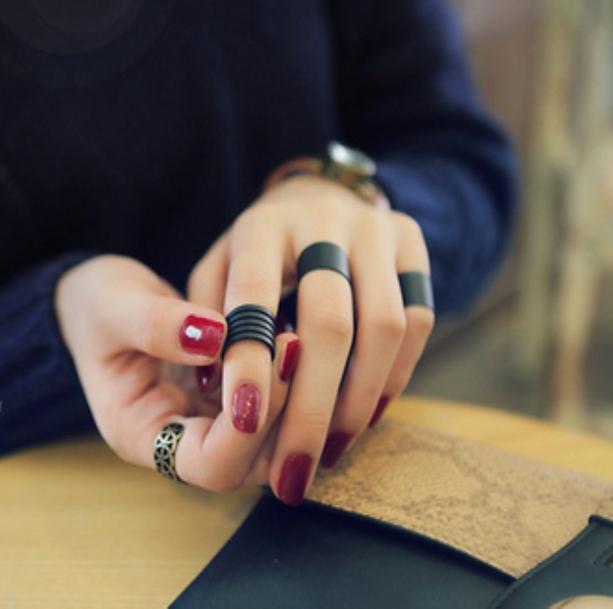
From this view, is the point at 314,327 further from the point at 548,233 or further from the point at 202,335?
the point at 548,233

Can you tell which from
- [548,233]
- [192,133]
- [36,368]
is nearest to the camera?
[36,368]

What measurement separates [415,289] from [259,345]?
0.31ft

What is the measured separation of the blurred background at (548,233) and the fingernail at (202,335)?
916 millimetres

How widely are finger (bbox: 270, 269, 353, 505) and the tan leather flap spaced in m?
0.02

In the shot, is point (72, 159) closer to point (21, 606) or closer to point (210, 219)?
point (210, 219)

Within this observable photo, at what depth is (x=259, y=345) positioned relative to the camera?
323mm

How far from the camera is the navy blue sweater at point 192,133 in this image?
0.49 metres

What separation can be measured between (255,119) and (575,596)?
42 cm

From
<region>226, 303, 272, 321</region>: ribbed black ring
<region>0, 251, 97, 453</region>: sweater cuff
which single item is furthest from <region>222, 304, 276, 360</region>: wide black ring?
<region>0, 251, 97, 453</region>: sweater cuff

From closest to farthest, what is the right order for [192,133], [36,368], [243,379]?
[243,379] < [36,368] < [192,133]

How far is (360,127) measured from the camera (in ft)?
2.30

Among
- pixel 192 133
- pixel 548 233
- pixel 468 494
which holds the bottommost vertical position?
pixel 548 233

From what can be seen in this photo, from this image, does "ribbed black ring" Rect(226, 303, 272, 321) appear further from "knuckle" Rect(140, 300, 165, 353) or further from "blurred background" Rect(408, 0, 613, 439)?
"blurred background" Rect(408, 0, 613, 439)

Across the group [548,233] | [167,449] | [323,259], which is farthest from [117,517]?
[548,233]
